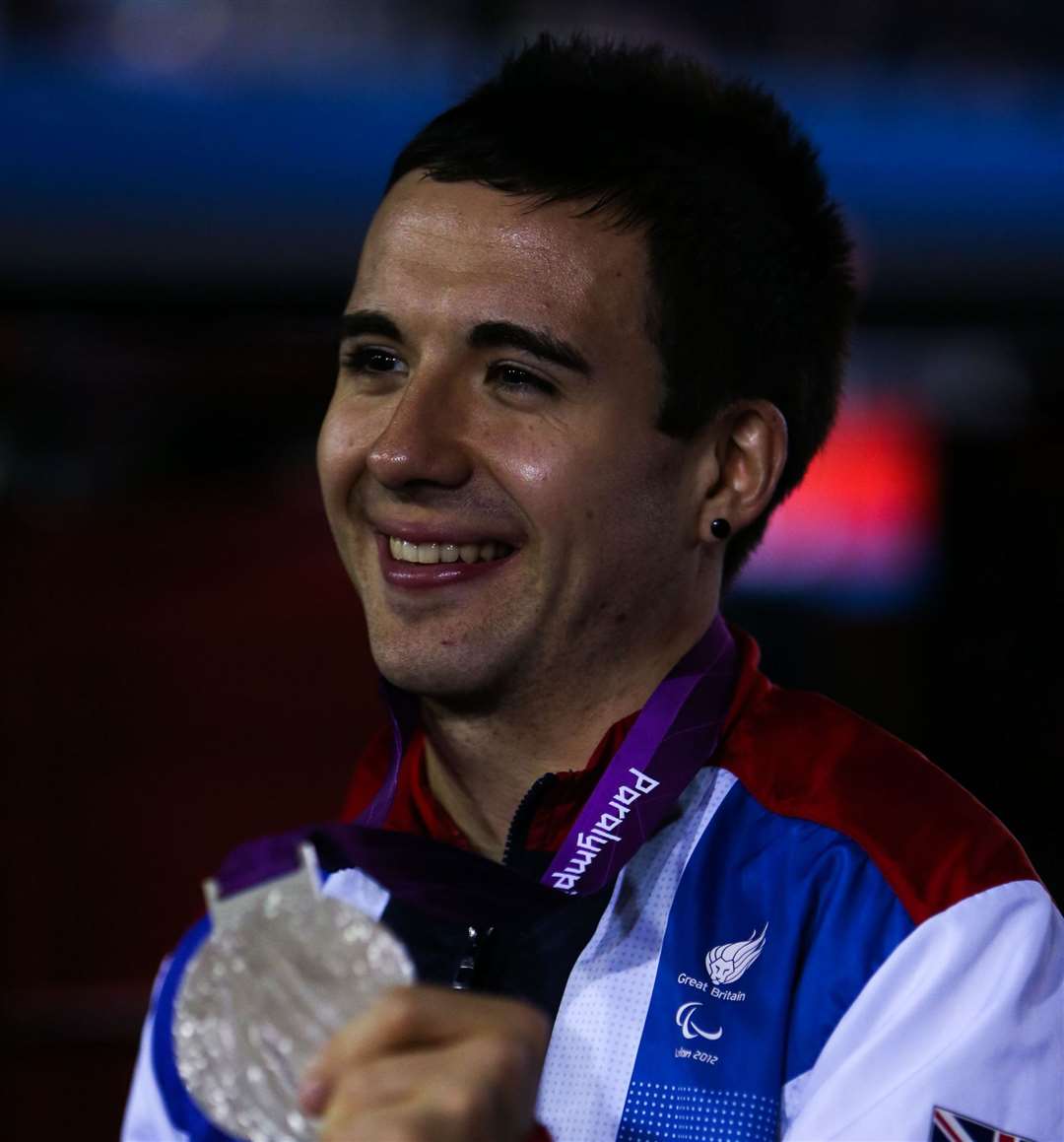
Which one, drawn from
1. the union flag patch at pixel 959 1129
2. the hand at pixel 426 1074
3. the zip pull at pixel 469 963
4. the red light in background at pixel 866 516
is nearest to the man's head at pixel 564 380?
the zip pull at pixel 469 963

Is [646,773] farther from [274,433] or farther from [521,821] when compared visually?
[274,433]

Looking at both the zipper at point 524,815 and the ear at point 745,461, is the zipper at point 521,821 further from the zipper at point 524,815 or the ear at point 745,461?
the ear at point 745,461

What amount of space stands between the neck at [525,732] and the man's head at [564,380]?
11mm

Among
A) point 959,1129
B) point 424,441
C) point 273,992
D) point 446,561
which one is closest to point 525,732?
point 446,561

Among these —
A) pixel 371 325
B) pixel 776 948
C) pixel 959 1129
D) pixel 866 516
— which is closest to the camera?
pixel 959 1129

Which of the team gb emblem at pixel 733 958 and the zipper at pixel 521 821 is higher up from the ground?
the zipper at pixel 521 821

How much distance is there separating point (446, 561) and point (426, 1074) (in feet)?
2.61

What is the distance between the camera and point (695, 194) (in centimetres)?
182

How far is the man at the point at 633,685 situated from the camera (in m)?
1.48

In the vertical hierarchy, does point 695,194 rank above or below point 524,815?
above

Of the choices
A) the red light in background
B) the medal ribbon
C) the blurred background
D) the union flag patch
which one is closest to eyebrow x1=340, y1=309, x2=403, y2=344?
the medal ribbon

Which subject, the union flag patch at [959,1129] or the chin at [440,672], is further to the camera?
the chin at [440,672]

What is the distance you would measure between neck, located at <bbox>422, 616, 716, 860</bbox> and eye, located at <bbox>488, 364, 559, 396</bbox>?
0.98 ft

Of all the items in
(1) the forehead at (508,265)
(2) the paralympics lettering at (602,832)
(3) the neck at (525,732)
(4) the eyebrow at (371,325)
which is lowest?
(2) the paralympics lettering at (602,832)
